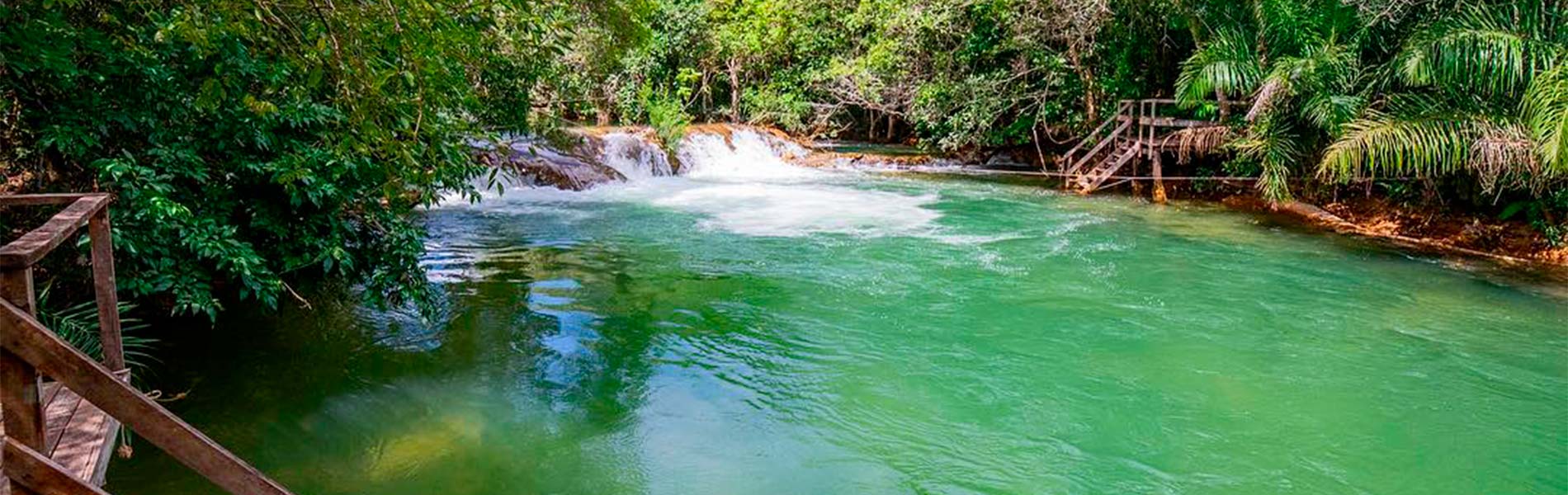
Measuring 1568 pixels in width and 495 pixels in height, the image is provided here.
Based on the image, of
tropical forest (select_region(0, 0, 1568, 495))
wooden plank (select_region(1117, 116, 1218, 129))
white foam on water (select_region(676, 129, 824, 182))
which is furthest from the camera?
white foam on water (select_region(676, 129, 824, 182))

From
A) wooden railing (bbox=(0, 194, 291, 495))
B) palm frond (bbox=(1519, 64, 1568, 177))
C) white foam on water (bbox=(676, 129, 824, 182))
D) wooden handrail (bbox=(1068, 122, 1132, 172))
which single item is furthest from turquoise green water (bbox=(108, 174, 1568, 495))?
white foam on water (bbox=(676, 129, 824, 182))

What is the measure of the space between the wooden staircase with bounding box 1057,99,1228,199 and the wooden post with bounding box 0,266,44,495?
1492 centimetres

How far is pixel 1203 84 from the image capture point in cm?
1363

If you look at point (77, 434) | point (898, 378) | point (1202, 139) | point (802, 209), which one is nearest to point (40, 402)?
point (77, 434)

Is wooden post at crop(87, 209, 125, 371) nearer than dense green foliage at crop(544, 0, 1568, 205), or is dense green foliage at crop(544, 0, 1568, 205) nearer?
wooden post at crop(87, 209, 125, 371)

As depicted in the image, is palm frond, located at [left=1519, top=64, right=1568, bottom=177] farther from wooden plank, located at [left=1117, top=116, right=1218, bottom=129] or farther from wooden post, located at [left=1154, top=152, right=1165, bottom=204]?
wooden post, located at [left=1154, top=152, right=1165, bottom=204]

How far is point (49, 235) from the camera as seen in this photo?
2.80 m

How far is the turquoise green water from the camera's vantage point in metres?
5.20

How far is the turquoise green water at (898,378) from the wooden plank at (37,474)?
262 cm

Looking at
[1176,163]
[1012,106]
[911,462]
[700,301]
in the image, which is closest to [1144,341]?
[911,462]

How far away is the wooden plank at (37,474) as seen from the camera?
2.23 m

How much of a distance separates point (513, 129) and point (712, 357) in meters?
3.69

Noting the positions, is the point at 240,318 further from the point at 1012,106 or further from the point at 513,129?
the point at 1012,106

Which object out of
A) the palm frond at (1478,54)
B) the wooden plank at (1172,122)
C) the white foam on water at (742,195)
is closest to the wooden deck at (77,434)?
the white foam on water at (742,195)
